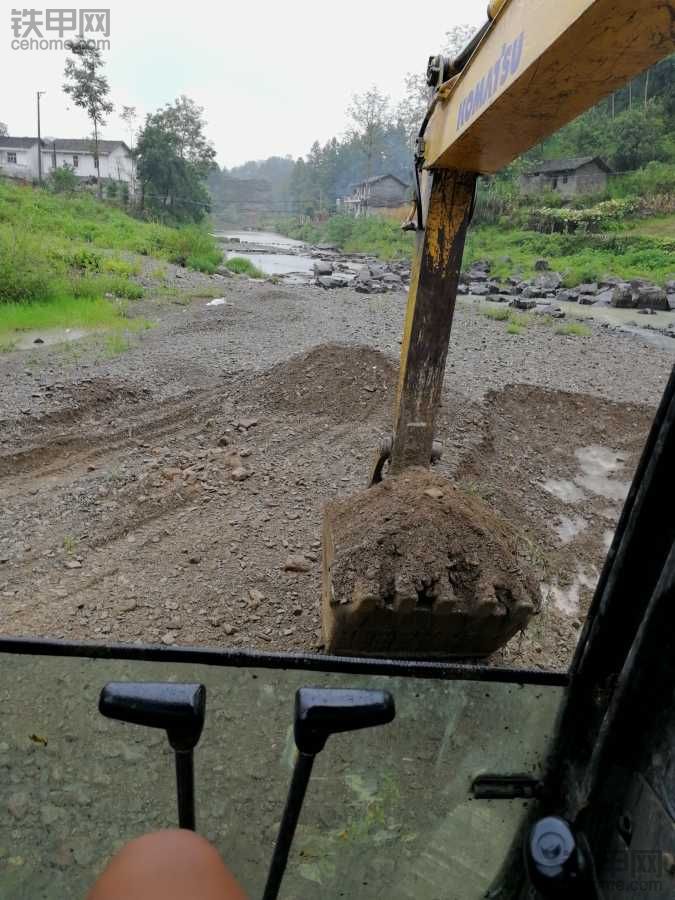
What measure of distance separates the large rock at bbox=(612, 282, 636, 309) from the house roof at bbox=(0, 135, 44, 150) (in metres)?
47.0

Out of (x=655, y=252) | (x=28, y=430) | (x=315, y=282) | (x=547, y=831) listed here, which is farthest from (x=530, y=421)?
(x=655, y=252)

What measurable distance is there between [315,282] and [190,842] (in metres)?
20.3

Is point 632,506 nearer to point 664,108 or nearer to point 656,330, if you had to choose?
point 656,330

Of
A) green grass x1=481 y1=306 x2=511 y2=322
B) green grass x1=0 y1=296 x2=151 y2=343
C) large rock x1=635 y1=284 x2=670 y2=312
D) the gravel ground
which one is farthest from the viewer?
large rock x1=635 y1=284 x2=670 y2=312

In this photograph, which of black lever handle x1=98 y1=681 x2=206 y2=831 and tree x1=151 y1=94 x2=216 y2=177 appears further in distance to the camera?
tree x1=151 y1=94 x2=216 y2=177

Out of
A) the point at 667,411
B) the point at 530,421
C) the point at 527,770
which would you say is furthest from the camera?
the point at 530,421

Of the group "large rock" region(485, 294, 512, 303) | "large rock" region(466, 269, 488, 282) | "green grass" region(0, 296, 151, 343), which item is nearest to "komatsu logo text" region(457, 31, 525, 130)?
"green grass" region(0, 296, 151, 343)

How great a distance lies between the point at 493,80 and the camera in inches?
81.0

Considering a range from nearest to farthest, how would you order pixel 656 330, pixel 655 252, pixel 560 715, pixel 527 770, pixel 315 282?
pixel 560 715, pixel 527 770, pixel 656 330, pixel 315 282, pixel 655 252

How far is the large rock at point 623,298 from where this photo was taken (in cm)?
1656

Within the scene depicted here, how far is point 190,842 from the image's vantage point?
0.76 metres

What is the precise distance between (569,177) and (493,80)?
38.3 m

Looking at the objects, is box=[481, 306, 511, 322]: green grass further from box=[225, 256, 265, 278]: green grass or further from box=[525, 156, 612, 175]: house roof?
box=[525, 156, 612, 175]: house roof

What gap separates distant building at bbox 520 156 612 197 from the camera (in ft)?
112
